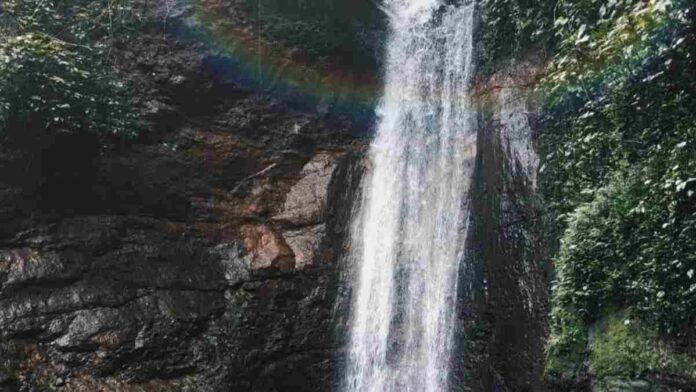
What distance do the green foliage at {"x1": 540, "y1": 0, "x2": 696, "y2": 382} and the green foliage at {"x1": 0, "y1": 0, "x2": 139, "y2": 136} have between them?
Result: 6.06 metres

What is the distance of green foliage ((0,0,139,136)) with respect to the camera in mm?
8031

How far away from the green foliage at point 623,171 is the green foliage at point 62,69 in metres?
6.06

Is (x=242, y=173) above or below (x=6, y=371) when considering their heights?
above

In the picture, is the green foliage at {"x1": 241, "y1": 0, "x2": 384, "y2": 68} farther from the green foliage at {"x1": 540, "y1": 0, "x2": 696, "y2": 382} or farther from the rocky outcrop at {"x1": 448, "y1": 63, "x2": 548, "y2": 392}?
the green foliage at {"x1": 540, "y1": 0, "x2": 696, "y2": 382}

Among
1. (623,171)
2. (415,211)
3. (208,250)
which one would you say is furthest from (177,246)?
(623,171)

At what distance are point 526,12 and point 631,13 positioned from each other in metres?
3.13

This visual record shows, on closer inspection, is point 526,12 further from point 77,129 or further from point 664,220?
point 77,129

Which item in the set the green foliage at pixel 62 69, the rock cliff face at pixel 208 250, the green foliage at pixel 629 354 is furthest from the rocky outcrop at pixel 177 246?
the green foliage at pixel 629 354

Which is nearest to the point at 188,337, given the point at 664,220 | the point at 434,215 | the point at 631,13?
the point at 434,215

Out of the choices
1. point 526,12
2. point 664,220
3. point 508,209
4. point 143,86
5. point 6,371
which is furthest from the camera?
point 143,86

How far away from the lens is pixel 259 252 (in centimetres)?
882

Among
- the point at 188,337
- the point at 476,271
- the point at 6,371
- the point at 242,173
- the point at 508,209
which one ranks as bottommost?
the point at 6,371

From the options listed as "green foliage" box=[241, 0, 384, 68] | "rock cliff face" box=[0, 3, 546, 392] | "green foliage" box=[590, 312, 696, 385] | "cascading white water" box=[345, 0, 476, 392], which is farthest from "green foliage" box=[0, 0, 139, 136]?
"green foliage" box=[590, 312, 696, 385]

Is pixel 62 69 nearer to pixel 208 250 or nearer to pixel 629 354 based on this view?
pixel 208 250
